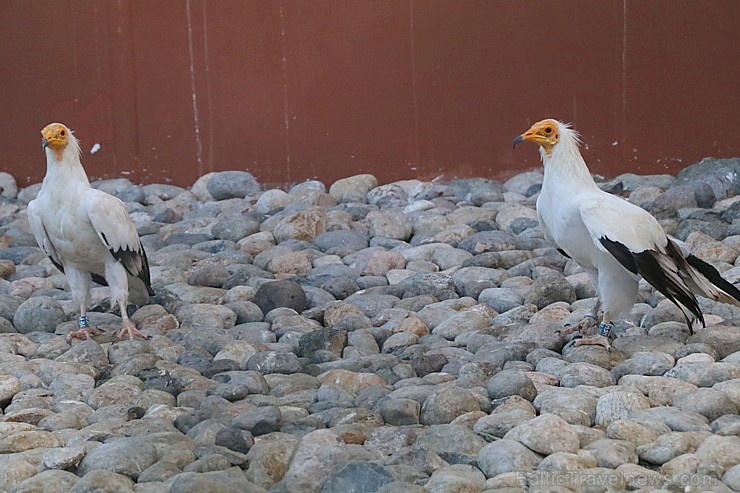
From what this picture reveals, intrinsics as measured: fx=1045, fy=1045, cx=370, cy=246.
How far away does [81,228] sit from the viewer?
553cm

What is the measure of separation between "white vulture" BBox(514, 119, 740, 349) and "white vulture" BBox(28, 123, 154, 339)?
7.14 feet

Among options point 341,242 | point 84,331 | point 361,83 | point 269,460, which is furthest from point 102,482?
point 361,83

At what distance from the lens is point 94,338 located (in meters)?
5.48

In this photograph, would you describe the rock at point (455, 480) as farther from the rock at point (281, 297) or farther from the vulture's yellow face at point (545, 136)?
the rock at point (281, 297)

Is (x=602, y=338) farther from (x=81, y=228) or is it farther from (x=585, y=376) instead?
(x=81, y=228)

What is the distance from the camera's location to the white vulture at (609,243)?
459 cm

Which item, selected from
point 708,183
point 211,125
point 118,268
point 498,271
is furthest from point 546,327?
point 211,125

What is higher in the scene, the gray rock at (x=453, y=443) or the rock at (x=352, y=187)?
the rock at (x=352, y=187)

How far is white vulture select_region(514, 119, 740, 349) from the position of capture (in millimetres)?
4586

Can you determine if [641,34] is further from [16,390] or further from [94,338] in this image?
[16,390]

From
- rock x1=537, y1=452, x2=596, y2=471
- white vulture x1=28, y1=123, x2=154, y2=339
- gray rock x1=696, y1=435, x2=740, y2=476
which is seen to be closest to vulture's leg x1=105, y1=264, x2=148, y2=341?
white vulture x1=28, y1=123, x2=154, y2=339

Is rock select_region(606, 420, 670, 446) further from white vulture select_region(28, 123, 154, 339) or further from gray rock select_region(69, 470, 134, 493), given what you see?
white vulture select_region(28, 123, 154, 339)

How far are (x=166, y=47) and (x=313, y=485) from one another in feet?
17.9

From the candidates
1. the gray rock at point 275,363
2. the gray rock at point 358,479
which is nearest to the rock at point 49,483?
the gray rock at point 358,479
